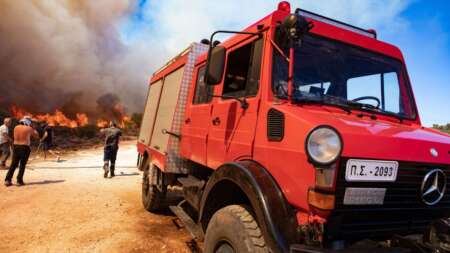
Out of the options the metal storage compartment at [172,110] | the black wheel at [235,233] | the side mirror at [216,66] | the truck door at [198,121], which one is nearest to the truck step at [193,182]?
the truck door at [198,121]

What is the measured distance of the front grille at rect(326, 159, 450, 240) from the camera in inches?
81.5

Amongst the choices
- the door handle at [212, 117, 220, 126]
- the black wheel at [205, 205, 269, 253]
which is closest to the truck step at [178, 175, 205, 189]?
the door handle at [212, 117, 220, 126]

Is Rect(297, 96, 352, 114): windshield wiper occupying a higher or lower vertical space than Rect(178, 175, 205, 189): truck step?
higher

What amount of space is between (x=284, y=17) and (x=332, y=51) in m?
0.59

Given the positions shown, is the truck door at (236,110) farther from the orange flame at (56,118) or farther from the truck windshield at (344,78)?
the orange flame at (56,118)

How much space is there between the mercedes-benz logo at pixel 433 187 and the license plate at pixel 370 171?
1.06ft

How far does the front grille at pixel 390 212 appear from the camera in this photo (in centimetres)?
207

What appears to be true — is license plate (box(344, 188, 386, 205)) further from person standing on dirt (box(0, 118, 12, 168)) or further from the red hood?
person standing on dirt (box(0, 118, 12, 168))

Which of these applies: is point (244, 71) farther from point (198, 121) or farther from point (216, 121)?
point (198, 121)

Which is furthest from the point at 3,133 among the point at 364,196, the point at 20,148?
the point at 364,196

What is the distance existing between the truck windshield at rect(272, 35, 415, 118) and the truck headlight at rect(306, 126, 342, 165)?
71 cm

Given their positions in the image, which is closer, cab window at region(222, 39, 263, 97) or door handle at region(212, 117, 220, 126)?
cab window at region(222, 39, 263, 97)

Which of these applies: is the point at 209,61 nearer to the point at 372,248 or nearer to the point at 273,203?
the point at 273,203

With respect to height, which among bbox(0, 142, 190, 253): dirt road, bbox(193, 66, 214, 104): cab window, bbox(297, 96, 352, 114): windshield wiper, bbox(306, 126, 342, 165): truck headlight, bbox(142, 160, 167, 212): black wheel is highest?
bbox(193, 66, 214, 104): cab window
